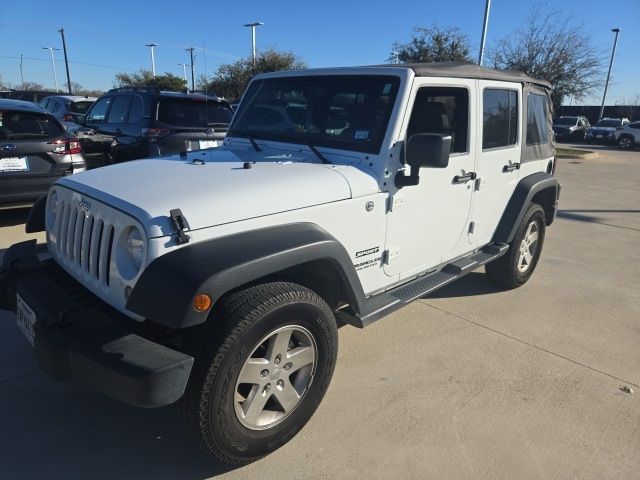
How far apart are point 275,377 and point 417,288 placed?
133 centimetres

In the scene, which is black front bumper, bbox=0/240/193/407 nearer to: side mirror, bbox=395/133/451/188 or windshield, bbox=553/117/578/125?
side mirror, bbox=395/133/451/188

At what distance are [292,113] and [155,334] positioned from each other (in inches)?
72.7

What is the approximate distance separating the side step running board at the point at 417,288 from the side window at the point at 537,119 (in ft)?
3.70

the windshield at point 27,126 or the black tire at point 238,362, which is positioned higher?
the windshield at point 27,126

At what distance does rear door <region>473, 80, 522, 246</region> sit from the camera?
375 centimetres

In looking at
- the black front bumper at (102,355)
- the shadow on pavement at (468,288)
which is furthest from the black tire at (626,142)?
the black front bumper at (102,355)

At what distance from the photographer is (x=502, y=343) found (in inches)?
145

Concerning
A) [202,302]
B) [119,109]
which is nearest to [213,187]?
[202,302]

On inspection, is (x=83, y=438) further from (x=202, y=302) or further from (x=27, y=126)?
(x=27, y=126)

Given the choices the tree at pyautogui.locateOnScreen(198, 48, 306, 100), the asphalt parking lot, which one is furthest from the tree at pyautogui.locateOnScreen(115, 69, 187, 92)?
the asphalt parking lot

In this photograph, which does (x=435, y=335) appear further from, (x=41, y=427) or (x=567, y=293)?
(x=41, y=427)

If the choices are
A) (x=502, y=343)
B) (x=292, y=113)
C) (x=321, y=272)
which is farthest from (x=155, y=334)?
(x=502, y=343)

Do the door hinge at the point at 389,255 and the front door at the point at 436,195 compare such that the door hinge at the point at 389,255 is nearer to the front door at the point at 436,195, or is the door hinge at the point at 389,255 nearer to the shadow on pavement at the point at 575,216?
the front door at the point at 436,195

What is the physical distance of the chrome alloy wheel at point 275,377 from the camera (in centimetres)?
233
